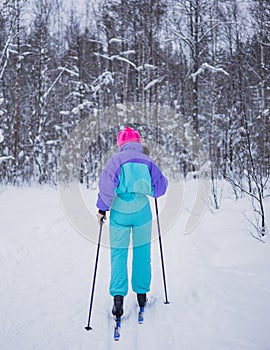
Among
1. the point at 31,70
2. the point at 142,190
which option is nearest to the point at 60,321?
the point at 142,190

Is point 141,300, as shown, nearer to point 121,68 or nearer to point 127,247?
point 127,247

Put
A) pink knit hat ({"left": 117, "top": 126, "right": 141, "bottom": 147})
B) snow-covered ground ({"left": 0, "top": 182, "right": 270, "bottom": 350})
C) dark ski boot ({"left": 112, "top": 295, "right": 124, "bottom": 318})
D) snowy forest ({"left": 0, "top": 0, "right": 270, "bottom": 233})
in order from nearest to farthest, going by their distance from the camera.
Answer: snow-covered ground ({"left": 0, "top": 182, "right": 270, "bottom": 350}) < dark ski boot ({"left": 112, "top": 295, "right": 124, "bottom": 318}) < pink knit hat ({"left": 117, "top": 126, "right": 141, "bottom": 147}) < snowy forest ({"left": 0, "top": 0, "right": 270, "bottom": 233})

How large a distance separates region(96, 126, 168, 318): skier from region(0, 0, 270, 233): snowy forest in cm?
866

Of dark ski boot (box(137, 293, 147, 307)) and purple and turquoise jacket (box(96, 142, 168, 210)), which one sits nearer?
purple and turquoise jacket (box(96, 142, 168, 210))

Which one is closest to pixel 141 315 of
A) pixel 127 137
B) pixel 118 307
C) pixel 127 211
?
pixel 118 307

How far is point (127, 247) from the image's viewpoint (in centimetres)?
297

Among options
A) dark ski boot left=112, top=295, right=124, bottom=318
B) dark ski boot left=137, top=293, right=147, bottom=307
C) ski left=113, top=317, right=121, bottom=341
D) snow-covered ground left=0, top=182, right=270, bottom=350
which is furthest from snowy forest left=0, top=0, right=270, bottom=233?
ski left=113, top=317, right=121, bottom=341

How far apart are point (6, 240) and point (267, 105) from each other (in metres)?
11.4

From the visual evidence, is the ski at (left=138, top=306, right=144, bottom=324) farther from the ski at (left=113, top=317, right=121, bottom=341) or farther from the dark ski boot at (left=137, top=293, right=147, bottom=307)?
the ski at (left=113, top=317, right=121, bottom=341)

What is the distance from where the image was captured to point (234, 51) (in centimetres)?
1504

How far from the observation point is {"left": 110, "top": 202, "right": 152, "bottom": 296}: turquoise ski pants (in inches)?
115

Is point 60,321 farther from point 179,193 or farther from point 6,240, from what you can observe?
point 179,193

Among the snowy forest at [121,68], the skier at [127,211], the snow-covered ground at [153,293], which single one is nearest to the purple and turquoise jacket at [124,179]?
the skier at [127,211]

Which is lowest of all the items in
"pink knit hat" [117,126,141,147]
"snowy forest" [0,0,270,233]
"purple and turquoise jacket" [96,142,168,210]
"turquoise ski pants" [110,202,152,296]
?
"turquoise ski pants" [110,202,152,296]
